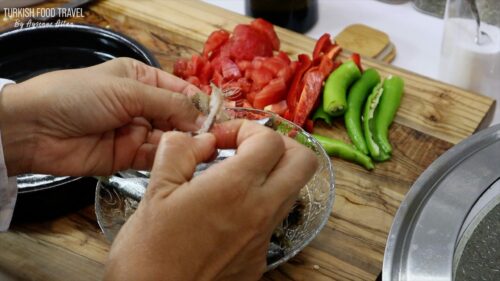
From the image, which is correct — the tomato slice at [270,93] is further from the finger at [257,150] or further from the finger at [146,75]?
the finger at [257,150]

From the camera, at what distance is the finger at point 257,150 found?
78cm

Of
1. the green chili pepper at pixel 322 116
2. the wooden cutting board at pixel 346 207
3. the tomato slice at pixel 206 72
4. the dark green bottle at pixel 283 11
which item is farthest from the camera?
the dark green bottle at pixel 283 11

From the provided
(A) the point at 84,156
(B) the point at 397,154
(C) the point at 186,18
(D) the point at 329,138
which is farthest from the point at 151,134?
(C) the point at 186,18

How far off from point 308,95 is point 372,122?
16cm

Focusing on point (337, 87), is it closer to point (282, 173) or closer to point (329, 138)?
Answer: point (329, 138)

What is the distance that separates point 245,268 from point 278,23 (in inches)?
40.0

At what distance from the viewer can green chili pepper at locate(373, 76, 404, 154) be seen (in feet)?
4.33

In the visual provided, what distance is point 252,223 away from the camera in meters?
0.79

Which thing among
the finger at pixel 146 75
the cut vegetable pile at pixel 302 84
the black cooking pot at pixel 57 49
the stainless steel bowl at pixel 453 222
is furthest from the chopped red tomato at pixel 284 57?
the stainless steel bowl at pixel 453 222

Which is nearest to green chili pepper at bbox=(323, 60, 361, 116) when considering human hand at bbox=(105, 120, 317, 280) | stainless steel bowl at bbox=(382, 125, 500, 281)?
stainless steel bowl at bbox=(382, 125, 500, 281)

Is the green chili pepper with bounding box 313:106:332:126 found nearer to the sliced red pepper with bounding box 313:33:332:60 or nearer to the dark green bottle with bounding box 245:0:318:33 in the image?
the sliced red pepper with bounding box 313:33:332:60

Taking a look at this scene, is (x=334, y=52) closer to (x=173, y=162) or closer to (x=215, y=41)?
(x=215, y=41)

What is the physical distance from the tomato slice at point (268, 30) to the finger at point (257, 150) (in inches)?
28.5

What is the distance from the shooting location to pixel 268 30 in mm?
1563
